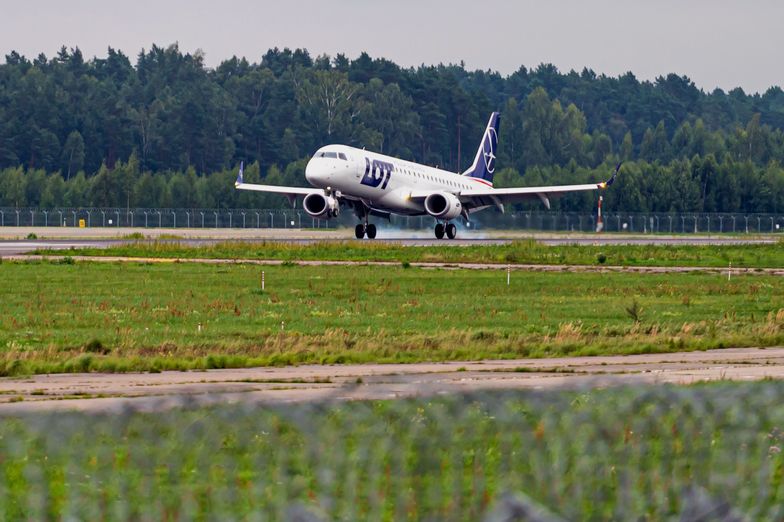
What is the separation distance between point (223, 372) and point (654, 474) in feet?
45.0

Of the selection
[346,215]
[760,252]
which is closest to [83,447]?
[760,252]

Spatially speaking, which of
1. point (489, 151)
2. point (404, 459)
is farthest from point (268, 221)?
point (404, 459)

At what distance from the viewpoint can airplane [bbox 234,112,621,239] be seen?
7319 centimetres

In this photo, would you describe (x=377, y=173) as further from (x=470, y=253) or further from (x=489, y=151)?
(x=489, y=151)

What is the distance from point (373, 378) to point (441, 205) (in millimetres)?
60218

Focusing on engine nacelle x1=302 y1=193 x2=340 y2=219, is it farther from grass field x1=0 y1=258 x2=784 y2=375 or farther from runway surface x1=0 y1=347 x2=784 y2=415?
runway surface x1=0 y1=347 x2=784 y2=415

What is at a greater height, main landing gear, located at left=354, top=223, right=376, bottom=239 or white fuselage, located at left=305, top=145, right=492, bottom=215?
white fuselage, located at left=305, top=145, right=492, bottom=215

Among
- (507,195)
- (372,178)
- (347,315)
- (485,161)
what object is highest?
(485,161)

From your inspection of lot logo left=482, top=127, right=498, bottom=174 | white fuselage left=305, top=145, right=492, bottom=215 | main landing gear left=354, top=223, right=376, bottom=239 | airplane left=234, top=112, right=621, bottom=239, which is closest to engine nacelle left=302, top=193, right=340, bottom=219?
airplane left=234, top=112, right=621, bottom=239

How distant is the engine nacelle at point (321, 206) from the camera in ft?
244

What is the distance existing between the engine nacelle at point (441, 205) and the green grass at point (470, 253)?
10721 mm

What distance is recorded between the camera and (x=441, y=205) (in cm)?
8038

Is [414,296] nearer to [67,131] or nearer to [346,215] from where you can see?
[346,215]

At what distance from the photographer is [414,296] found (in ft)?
131
